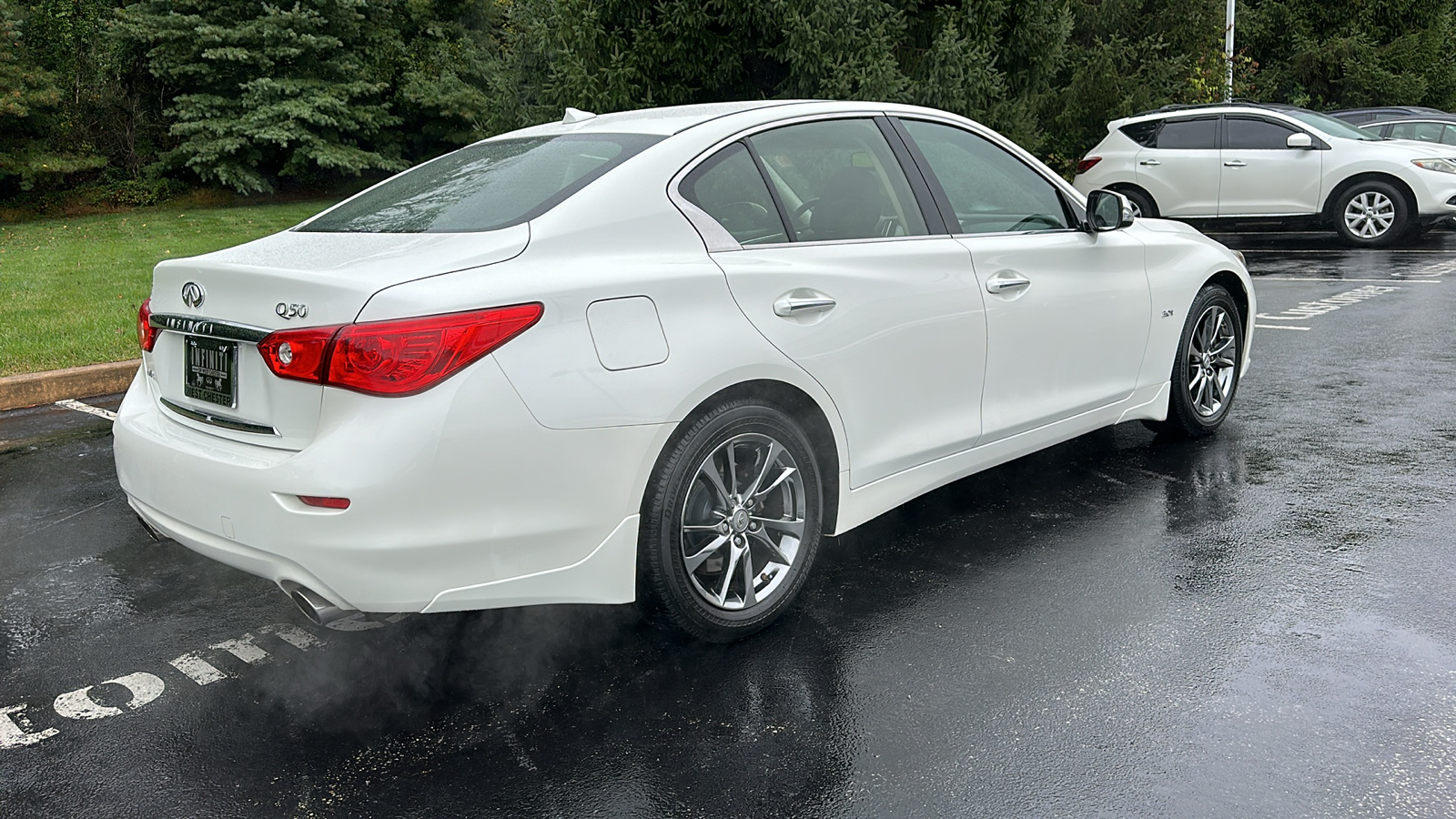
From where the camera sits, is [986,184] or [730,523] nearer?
[730,523]

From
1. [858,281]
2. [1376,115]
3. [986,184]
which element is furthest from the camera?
[1376,115]

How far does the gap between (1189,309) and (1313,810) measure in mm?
3246

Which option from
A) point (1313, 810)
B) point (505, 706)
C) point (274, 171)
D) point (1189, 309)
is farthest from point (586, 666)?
point (274, 171)

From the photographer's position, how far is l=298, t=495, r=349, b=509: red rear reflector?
307 centimetres

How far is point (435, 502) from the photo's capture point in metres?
3.09

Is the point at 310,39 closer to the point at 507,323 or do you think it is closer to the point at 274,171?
the point at 274,171

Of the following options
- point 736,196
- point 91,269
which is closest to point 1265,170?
point 736,196

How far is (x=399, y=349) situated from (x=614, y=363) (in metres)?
0.55

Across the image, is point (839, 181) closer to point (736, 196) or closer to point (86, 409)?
point (736, 196)

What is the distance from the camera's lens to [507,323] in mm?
3170

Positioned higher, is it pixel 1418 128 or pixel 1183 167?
pixel 1418 128

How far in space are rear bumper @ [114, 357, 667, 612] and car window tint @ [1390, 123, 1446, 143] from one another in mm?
18999

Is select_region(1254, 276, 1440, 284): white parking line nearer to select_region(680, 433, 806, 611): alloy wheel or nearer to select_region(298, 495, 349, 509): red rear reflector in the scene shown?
select_region(680, 433, 806, 611): alloy wheel

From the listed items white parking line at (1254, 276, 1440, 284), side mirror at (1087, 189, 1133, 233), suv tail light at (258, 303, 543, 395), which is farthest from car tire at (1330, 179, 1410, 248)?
suv tail light at (258, 303, 543, 395)
